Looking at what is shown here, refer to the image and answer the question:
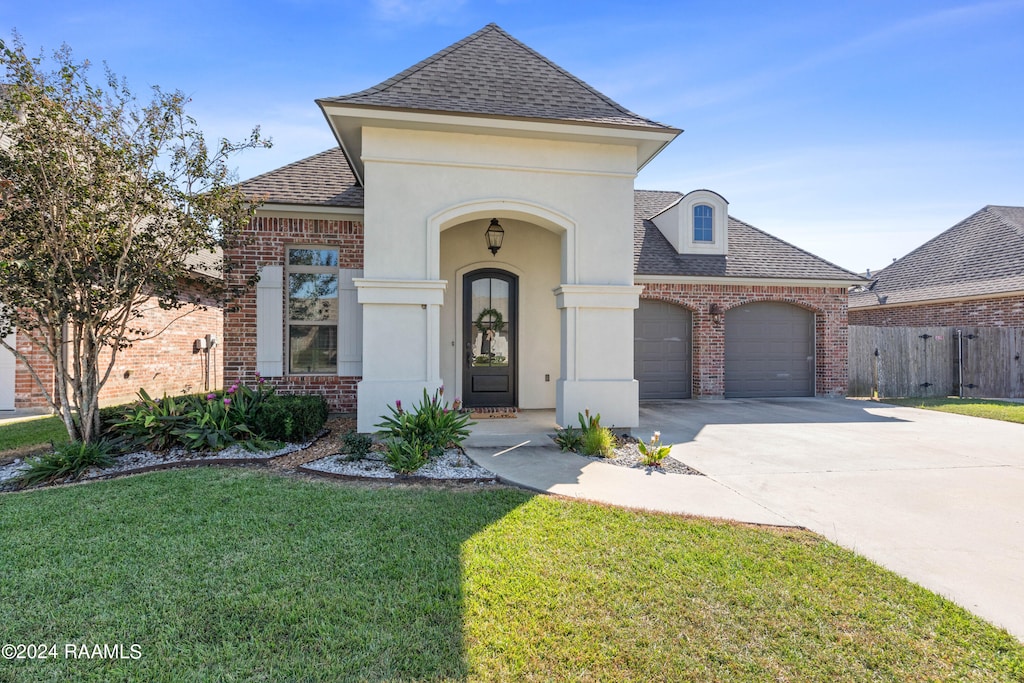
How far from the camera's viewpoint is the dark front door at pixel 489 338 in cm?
909

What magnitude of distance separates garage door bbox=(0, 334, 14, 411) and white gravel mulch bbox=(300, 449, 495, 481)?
765 cm

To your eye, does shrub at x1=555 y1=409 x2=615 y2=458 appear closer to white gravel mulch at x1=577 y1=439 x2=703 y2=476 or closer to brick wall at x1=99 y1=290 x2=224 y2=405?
white gravel mulch at x1=577 y1=439 x2=703 y2=476

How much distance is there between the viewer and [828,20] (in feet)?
23.9

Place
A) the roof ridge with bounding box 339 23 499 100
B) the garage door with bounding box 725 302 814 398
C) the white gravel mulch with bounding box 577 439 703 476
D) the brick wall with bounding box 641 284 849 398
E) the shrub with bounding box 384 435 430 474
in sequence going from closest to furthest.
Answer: the shrub with bounding box 384 435 430 474
the white gravel mulch with bounding box 577 439 703 476
the roof ridge with bounding box 339 23 499 100
the brick wall with bounding box 641 284 849 398
the garage door with bounding box 725 302 814 398

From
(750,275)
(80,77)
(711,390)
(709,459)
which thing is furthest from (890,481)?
(80,77)

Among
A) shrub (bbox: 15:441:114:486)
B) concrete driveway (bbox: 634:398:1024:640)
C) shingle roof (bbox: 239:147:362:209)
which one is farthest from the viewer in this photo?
shingle roof (bbox: 239:147:362:209)

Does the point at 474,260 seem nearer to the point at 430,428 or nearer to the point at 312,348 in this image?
the point at 312,348

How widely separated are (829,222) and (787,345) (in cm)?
851

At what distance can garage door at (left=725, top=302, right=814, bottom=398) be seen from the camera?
459 inches

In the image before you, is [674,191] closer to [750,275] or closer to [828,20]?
[750,275]

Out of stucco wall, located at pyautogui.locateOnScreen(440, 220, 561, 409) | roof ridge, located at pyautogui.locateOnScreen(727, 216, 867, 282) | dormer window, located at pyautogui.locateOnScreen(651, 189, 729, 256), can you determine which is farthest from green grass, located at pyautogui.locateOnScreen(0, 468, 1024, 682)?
roof ridge, located at pyautogui.locateOnScreen(727, 216, 867, 282)

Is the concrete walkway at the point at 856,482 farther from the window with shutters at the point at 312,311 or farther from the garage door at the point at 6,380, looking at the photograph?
the garage door at the point at 6,380

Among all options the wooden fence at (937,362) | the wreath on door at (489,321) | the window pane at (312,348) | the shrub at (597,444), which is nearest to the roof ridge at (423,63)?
the window pane at (312,348)

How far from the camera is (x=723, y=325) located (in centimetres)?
1144
